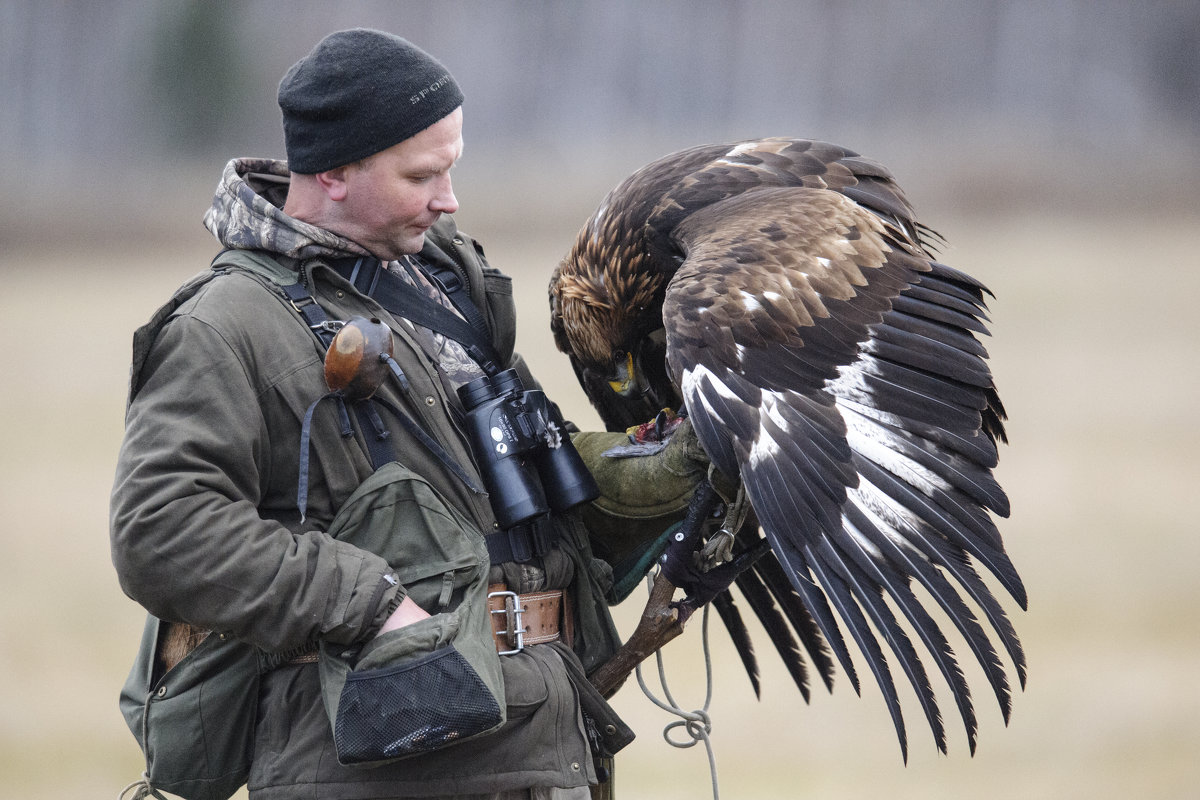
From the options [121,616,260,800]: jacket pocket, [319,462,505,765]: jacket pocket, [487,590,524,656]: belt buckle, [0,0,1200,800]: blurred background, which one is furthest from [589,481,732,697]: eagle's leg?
[0,0,1200,800]: blurred background

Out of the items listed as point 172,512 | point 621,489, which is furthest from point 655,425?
point 172,512

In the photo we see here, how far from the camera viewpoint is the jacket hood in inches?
84.0

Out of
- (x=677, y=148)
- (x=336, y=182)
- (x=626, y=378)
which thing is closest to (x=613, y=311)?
(x=626, y=378)

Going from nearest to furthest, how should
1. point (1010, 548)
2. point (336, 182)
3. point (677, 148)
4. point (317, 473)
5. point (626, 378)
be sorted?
point (317, 473) → point (336, 182) → point (626, 378) → point (1010, 548) → point (677, 148)

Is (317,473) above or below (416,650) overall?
above

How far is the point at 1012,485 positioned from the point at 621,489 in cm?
708

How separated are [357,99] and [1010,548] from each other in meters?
7.02

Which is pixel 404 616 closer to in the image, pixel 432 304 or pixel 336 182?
pixel 432 304

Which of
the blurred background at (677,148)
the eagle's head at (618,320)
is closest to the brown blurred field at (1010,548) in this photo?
the blurred background at (677,148)

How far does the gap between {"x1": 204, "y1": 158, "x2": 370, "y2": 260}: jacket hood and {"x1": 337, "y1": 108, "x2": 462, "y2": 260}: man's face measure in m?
0.04

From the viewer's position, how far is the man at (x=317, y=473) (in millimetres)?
1918

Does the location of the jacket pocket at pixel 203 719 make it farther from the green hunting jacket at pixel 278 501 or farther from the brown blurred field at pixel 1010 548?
the brown blurred field at pixel 1010 548

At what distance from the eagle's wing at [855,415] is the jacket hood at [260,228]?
2.09ft

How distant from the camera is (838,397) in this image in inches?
94.6
